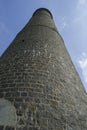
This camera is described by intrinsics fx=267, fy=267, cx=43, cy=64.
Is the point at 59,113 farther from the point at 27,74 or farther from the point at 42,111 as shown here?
the point at 27,74

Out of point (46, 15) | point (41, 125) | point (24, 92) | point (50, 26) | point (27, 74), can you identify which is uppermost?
point (46, 15)

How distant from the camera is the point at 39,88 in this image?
8141 millimetres

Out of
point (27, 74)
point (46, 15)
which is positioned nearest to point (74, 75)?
point (27, 74)

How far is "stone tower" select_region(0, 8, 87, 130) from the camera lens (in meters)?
7.42

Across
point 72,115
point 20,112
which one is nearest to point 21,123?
point 20,112

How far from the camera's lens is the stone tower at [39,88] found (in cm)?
742

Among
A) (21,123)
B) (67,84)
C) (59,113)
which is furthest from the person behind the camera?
(67,84)

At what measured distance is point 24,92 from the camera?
7949mm

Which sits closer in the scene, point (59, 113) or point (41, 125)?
point (41, 125)

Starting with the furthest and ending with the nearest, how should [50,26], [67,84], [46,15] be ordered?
1. [46,15]
2. [50,26]
3. [67,84]

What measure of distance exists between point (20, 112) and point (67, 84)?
2.15m

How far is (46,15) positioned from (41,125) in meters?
7.50

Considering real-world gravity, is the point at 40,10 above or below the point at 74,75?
above

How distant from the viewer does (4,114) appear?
7547 mm
